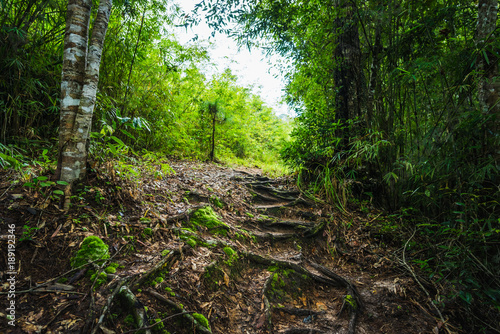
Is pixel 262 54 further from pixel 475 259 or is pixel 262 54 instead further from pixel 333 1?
pixel 475 259

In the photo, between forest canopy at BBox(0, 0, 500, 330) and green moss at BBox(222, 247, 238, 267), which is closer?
forest canopy at BBox(0, 0, 500, 330)

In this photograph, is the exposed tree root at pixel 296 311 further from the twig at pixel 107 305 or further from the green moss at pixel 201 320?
the twig at pixel 107 305

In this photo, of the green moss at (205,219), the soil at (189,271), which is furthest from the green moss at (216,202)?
the green moss at (205,219)

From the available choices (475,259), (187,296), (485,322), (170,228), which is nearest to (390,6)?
(475,259)

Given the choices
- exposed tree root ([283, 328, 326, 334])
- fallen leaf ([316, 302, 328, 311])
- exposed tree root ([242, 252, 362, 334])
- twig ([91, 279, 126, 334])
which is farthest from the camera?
exposed tree root ([242, 252, 362, 334])

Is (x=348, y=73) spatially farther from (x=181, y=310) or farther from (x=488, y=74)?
(x=181, y=310)

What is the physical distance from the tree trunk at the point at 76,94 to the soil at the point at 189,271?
28 cm

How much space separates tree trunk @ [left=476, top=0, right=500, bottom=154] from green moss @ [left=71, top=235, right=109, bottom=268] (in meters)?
3.92

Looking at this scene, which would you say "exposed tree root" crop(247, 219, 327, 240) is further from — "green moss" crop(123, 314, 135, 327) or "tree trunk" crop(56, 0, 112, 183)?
"tree trunk" crop(56, 0, 112, 183)

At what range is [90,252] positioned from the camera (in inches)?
77.8

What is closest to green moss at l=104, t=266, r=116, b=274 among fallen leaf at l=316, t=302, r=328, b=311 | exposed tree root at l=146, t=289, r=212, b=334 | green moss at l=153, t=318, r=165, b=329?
exposed tree root at l=146, t=289, r=212, b=334

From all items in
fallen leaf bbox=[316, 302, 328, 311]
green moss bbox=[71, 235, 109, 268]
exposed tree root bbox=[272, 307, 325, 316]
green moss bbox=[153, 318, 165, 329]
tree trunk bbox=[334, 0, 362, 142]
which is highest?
tree trunk bbox=[334, 0, 362, 142]

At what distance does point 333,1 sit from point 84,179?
222 inches

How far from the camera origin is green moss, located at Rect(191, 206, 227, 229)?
3.19 m
